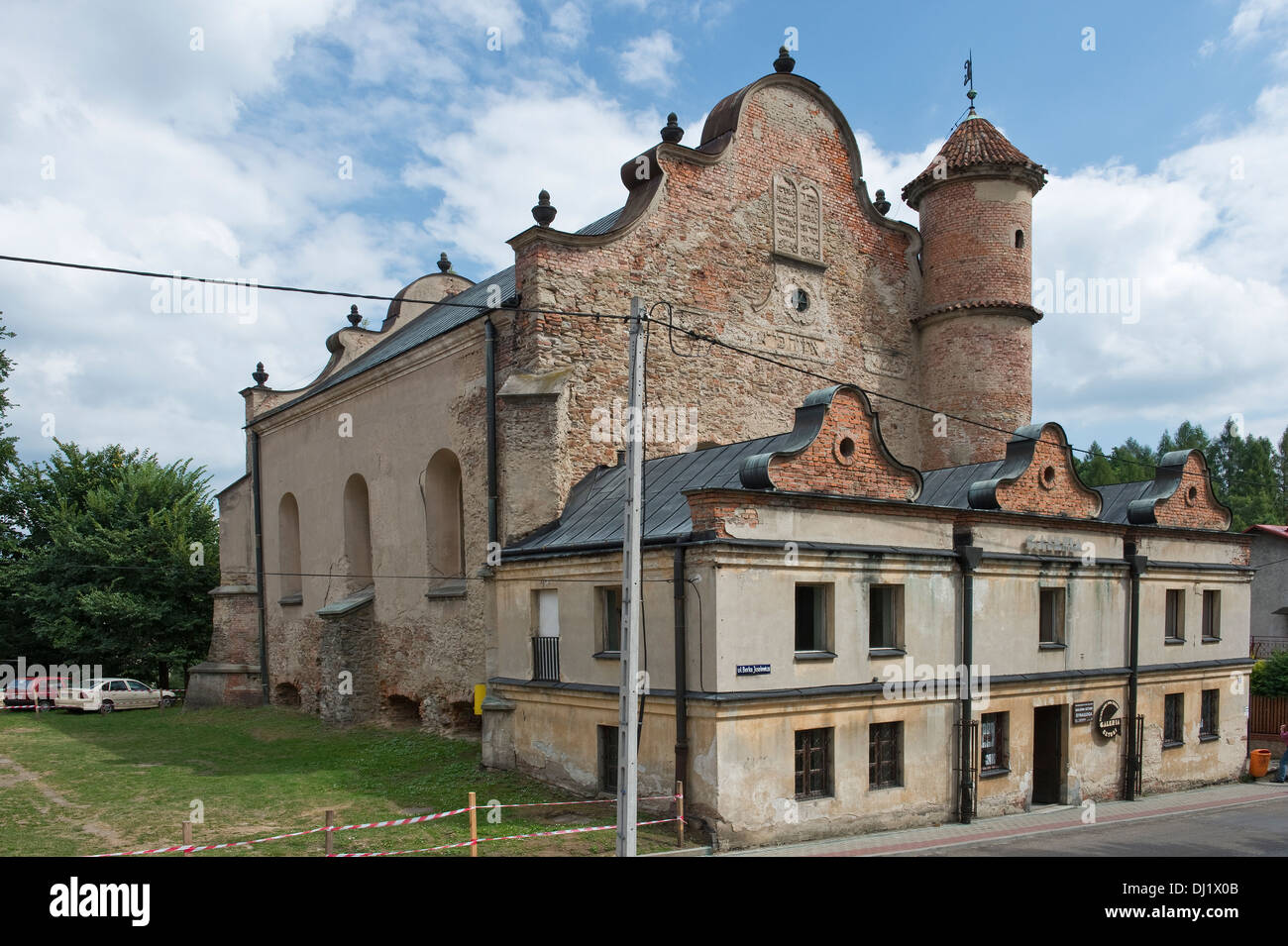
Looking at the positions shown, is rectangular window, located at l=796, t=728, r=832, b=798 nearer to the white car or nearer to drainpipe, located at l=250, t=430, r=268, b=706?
drainpipe, located at l=250, t=430, r=268, b=706

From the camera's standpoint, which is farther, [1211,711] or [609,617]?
[1211,711]

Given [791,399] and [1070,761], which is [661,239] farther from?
[1070,761]

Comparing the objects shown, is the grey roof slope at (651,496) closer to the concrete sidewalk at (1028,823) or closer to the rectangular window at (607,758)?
the rectangular window at (607,758)

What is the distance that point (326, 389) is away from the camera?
87.1 ft

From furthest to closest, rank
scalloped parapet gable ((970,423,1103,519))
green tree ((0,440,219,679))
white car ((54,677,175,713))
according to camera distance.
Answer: green tree ((0,440,219,679)) → white car ((54,677,175,713)) → scalloped parapet gable ((970,423,1103,519))

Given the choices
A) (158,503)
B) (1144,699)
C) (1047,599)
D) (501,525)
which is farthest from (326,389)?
(1144,699)

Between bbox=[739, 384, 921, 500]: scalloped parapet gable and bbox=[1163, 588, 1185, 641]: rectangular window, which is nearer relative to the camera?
bbox=[739, 384, 921, 500]: scalloped parapet gable

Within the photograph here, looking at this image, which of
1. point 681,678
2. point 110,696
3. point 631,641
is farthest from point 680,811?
point 110,696

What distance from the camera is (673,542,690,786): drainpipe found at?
13633mm

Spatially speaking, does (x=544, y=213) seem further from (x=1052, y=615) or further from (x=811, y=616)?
(x=1052, y=615)

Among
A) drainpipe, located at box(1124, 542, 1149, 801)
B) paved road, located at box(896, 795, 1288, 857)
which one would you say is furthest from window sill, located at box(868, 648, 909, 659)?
drainpipe, located at box(1124, 542, 1149, 801)

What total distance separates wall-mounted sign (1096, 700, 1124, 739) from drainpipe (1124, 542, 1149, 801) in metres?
0.46

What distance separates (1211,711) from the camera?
22.2 meters

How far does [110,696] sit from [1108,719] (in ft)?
97.3
